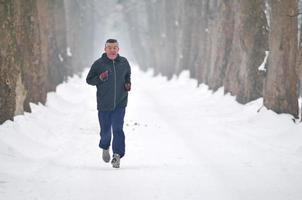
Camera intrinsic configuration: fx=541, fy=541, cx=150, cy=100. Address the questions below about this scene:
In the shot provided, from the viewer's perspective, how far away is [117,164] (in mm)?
8141

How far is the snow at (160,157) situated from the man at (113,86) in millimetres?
542

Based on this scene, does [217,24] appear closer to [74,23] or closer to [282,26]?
[282,26]

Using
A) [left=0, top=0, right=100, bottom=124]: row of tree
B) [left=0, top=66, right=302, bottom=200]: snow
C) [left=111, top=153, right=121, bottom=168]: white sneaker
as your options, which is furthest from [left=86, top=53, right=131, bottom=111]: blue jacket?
[left=0, top=0, right=100, bottom=124]: row of tree

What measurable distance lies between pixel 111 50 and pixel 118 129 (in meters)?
1.21

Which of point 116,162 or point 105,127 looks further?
point 105,127

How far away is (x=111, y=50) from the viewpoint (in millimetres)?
8117

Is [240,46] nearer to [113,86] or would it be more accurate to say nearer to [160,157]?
[160,157]

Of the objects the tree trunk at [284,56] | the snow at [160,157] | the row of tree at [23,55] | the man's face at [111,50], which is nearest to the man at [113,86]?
the man's face at [111,50]

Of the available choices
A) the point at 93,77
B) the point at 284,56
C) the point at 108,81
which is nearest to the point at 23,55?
the point at 93,77

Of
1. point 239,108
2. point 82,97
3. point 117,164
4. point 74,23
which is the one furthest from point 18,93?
point 74,23

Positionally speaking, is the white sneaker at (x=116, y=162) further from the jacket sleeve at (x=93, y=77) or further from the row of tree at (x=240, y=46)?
the row of tree at (x=240, y=46)

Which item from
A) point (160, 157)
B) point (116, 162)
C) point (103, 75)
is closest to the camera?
point (103, 75)

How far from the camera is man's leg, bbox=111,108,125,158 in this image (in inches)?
325

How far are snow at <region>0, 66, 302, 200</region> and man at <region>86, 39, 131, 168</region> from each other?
0.54m
